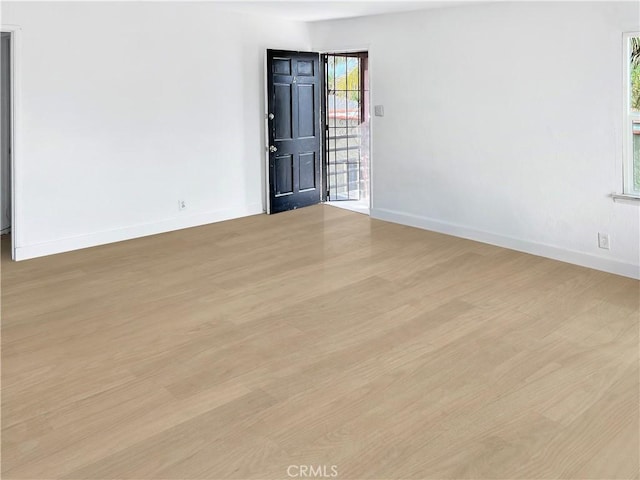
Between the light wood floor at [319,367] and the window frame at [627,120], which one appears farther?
the window frame at [627,120]

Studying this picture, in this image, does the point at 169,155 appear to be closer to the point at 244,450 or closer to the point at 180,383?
the point at 180,383

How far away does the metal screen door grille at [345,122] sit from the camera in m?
7.75

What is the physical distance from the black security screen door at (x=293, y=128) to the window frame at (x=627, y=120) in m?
3.77

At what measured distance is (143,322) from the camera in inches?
153

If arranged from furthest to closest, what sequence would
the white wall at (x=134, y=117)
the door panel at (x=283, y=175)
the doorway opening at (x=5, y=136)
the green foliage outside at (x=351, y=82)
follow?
the green foliage outside at (x=351, y=82) → the door panel at (x=283, y=175) → the doorway opening at (x=5, y=136) → the white wall at (x=134, y=117)

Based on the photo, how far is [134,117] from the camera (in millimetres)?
5883

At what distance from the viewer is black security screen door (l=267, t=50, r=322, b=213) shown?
6.94 meters

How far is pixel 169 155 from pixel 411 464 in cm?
473

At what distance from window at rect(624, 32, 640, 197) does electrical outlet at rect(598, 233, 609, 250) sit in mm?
406

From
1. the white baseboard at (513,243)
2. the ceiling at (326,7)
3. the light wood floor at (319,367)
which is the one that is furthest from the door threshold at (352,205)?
the ceiling at (326,7)

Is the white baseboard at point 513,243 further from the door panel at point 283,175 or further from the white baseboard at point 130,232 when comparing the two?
the white baseboard at point 130,232

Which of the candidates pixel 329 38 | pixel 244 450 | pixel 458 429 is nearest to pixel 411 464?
pixel 458 429

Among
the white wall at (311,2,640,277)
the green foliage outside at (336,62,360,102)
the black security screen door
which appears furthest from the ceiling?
the green foliage outside at (336,62,360,102)

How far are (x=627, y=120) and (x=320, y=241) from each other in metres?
2.96
